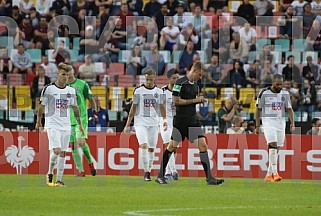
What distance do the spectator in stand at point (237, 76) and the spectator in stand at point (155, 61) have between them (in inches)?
78.7

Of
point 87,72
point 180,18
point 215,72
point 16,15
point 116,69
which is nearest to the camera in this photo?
point 215,72

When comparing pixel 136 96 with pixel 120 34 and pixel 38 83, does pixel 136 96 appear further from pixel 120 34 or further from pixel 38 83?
pixel 120 34

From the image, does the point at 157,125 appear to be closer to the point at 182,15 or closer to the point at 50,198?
the point at 50,198

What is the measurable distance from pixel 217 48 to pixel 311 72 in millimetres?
2806

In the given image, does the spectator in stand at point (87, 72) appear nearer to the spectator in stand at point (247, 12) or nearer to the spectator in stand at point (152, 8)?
the spectator in stand at point (152, 8)

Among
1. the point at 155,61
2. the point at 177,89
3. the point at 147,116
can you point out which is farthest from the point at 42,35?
the point at 177,89

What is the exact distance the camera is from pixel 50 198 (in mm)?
14453

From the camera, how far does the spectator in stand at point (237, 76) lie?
25.0 meters

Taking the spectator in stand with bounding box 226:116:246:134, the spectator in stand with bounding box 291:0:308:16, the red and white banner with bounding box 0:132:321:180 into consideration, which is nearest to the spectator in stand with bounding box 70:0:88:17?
the red and white banner with bounding box 0:132:321:180

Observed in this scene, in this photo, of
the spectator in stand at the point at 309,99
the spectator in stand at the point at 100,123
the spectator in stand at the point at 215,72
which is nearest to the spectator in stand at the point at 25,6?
the spectator in stand at the point at 100,123

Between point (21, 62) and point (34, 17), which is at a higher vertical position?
point (34, 17)

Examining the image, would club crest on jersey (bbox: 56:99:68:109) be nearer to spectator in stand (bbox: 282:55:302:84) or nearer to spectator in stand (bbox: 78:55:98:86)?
spectator in stand (bbox: 78:55:98:86)

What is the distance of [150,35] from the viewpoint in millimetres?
26641

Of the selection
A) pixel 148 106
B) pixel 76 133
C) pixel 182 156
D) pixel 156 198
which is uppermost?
pixel 148 106
